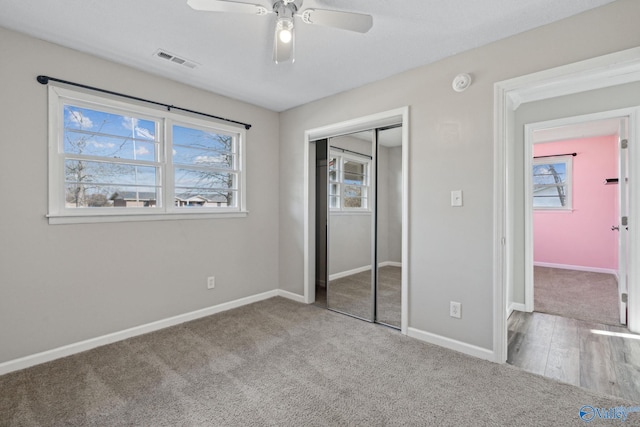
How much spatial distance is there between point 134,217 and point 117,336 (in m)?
1.06

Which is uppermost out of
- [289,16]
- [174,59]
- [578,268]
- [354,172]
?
[174,59]

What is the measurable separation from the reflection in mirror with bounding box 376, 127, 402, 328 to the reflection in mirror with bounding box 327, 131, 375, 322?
9 centimetres

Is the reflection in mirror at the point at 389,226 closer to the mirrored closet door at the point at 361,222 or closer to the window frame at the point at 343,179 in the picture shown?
the mirrored closet door at the point at 361,222

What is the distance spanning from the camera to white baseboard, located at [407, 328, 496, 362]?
2301mm

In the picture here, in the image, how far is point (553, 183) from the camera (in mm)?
5805

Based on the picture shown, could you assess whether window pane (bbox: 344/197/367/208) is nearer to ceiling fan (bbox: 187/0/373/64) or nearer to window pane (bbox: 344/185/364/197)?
window pane (bbox: 344/185/364/197)

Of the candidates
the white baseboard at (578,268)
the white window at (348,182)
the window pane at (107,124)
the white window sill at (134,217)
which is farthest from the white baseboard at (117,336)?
the white baseboard at (578,268)

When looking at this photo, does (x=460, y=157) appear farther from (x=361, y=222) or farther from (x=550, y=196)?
(x=550, y=196)

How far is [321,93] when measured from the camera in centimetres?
331

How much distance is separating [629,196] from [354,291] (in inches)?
114

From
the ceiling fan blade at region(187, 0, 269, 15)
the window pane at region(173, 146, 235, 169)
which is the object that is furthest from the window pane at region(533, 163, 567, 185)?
the ceiling fan blade at region(187, 0, 269, 15)

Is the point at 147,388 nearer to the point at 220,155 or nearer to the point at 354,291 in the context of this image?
the point at 354,291

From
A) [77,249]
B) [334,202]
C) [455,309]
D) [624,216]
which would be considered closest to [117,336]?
[77,249]

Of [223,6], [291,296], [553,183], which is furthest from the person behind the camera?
[553,183]
